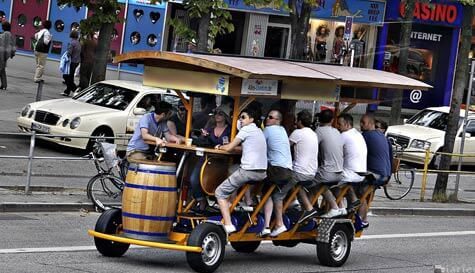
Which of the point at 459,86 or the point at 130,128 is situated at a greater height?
the point at 459,86

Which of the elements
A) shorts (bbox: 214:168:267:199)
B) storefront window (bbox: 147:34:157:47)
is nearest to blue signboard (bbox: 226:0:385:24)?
storefront window (bbox: 147:34:157:47)

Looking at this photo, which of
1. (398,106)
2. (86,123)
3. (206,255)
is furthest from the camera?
(398,106)

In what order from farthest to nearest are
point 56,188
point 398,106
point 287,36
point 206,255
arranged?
point 287,36, point 398,106, point 56,188, point 206,255

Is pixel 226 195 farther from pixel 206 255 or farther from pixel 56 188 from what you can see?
pixel 56 188

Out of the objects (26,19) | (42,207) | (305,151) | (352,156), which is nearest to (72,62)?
(26,19)

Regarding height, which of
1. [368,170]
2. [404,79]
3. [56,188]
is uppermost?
[404,79]

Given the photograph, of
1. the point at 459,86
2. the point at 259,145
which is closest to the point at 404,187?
the point at 459,86

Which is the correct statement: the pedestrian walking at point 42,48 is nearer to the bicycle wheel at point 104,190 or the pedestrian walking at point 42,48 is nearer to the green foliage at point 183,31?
the green foliage at point 183,31

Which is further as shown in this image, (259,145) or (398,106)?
(398,106)

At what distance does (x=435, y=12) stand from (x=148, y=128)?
25.1 meters

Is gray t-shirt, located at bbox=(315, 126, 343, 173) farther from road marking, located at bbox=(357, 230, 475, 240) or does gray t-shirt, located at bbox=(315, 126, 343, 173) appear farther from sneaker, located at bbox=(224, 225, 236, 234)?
road marking, located at bbox=(357, 230, 475, 240)

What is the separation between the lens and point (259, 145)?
484 inches

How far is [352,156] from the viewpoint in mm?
13758

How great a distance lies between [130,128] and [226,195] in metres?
10.3
